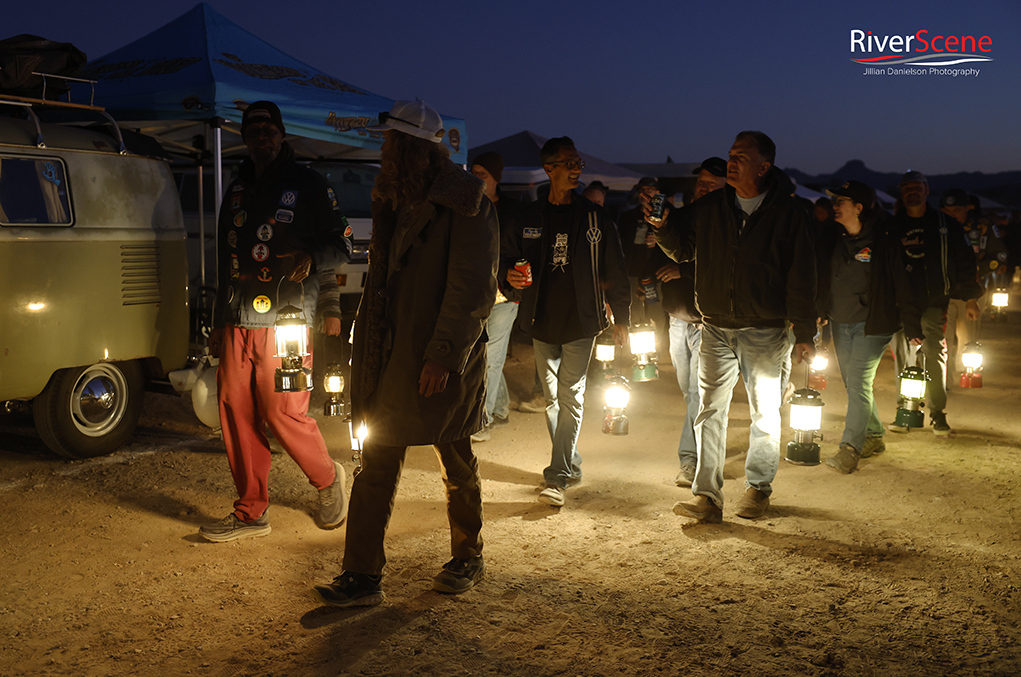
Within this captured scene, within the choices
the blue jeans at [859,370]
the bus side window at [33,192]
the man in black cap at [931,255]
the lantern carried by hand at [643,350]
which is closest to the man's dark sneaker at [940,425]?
the man in black cap at [931,255]

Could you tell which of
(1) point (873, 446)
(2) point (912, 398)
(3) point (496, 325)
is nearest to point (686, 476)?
(1) point (873, 446)

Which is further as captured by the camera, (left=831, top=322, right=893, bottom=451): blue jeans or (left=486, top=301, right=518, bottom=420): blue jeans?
(left=486, top=301, right=518, bottom=420): blue jeans

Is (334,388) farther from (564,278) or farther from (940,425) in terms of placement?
(940,425)

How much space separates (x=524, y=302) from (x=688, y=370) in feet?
4.87

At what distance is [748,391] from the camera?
17.2ft

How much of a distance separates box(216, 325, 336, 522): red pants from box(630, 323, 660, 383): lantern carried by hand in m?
2.94

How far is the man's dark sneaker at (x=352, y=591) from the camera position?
3812 mm

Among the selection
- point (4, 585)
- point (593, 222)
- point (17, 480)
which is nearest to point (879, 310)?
point (593, 222)

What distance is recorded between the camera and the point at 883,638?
3.57 meters

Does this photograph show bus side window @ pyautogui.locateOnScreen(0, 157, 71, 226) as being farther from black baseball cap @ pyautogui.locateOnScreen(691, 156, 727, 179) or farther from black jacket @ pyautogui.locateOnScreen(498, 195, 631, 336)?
black baseball cap @ pyautogui.locateOnScreen(691, 156, 727, 179)

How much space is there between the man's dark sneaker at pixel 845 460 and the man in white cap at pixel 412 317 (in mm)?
3708

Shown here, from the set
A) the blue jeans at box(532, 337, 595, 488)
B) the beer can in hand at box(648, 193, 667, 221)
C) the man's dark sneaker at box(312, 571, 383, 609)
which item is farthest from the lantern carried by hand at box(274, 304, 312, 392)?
the beer can in hand at box(648, 193, 667, 221)

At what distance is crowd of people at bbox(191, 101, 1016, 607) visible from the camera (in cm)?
370

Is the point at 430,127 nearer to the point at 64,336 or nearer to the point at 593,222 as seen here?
the point at 593,222
